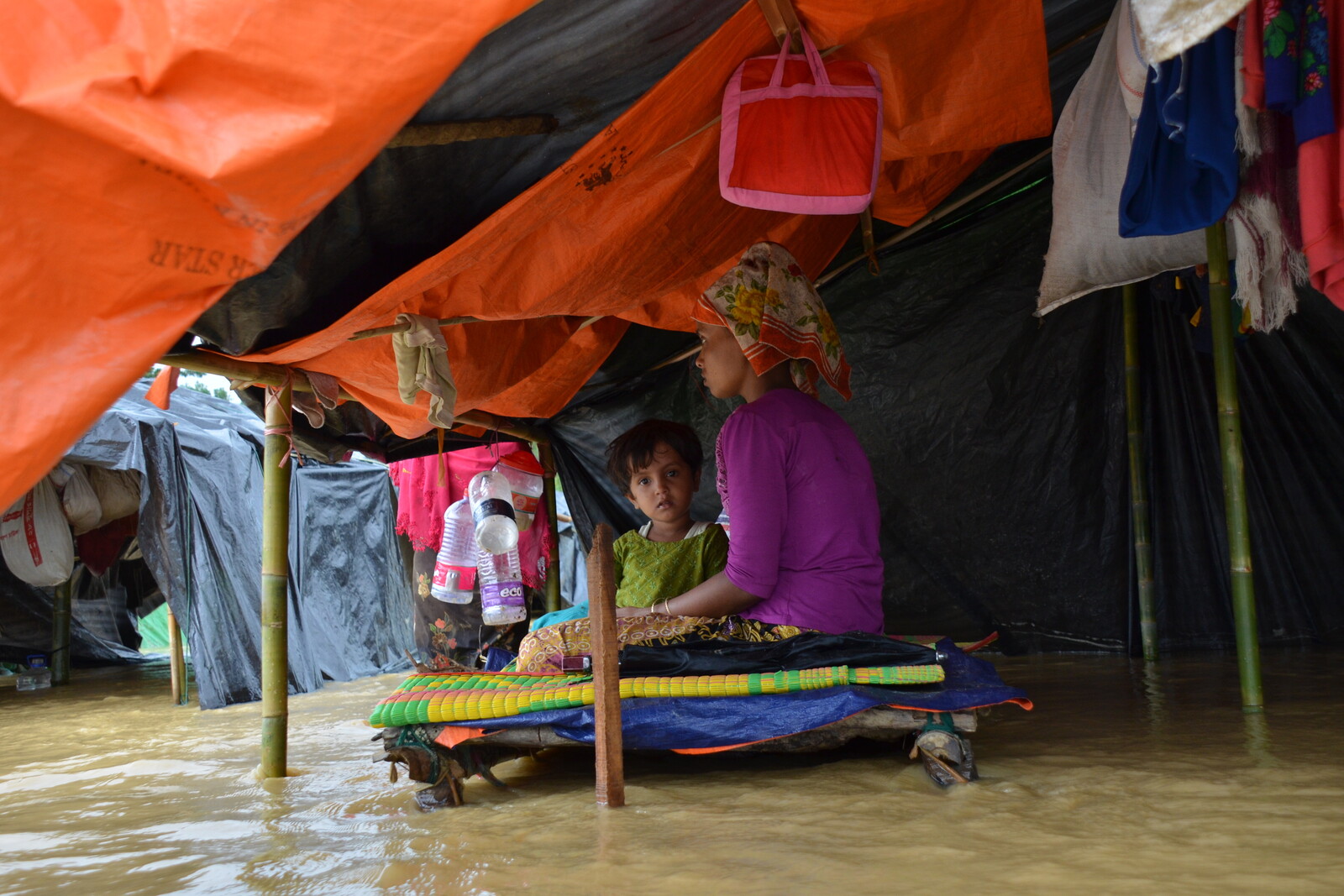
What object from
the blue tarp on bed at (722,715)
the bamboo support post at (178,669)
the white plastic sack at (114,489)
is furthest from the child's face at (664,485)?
the white plastic sack at (114,489)

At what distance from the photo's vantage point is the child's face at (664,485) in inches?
139

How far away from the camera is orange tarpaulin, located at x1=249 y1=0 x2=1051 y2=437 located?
Answer: 7.78 ft

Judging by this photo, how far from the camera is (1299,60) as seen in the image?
2078mm

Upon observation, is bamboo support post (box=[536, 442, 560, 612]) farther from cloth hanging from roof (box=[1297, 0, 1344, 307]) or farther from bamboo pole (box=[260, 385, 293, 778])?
cloth hanging from roof (box=[1297, 0, 1344, 307])

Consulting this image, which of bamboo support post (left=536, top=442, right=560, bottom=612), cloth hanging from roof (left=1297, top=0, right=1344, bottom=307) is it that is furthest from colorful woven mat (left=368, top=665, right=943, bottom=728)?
bamboo support post (left=536, top=442, right=560, bottom=612)

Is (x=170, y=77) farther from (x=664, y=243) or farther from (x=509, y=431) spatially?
(x=509, y=431)

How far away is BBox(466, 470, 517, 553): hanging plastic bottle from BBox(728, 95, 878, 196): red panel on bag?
9.84 ft

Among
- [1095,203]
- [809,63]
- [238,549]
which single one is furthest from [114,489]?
[1095,203]

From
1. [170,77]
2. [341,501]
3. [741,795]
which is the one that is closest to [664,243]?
[741,795]

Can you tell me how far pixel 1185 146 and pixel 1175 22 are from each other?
59 cm

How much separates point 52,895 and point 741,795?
5.19ft

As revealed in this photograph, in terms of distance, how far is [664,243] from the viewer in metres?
3.03

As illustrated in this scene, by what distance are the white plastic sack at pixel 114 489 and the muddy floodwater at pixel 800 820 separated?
4426 millimetres

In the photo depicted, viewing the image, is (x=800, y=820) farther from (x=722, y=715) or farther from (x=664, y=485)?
(x=664, y=485)
